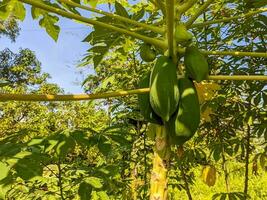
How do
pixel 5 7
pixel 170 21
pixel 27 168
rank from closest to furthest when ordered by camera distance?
pixel 170 21
pixel 27 168
pixel 5 7

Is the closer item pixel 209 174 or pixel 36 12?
pixel 36 12

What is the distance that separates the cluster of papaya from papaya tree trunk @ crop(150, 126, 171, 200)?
3 centimetres

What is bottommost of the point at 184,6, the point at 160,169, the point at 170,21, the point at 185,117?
the point at 160,169

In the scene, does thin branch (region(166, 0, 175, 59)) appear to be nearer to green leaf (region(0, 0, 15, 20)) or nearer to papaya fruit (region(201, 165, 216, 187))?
green leaf (region(0, 0, 15, 20))

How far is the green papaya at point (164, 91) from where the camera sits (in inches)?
49.1

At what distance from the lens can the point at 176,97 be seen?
1.27m

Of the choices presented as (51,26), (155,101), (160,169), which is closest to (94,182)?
(160,169)

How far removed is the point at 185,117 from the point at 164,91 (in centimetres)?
10

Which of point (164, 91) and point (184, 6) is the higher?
point (184, 6)

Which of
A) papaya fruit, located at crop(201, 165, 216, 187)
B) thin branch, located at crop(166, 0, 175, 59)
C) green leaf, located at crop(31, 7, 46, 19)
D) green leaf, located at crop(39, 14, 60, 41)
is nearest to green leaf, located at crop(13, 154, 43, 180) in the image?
thin branch, located at crop(166, 0, 175, 59)

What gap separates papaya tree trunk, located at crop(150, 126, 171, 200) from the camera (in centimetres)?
131

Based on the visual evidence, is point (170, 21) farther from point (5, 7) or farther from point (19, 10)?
point (19, 10)

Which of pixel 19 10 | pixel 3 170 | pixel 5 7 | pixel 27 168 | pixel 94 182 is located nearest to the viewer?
pixel 3 170

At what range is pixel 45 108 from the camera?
10008 mm
